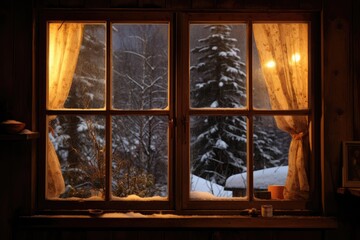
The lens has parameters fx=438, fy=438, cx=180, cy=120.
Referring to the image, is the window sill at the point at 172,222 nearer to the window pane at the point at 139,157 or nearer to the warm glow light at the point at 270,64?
the window pane at the point at 139,157

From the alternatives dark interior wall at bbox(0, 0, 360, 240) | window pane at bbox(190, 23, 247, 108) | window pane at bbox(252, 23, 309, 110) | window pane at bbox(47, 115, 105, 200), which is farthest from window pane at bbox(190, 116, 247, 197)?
window pane at bbox(47, 115, 105, 200)

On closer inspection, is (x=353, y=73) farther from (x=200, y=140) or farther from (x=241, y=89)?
(x=200, y=140)

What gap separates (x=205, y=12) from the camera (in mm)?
2957

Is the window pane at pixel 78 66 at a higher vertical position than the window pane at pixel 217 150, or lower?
higher

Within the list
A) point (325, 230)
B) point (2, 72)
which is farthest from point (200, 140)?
point (2, 72)

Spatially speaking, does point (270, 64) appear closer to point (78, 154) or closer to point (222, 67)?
point (222, 67)

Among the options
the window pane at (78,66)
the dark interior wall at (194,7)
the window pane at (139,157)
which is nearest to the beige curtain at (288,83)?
the dark interior wall at (194,7)

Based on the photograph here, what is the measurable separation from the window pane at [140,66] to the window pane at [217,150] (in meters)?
0.31

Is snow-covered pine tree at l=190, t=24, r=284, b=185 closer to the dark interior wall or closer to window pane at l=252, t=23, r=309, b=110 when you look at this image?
window pane at l=252, t=23, r=309, b=110

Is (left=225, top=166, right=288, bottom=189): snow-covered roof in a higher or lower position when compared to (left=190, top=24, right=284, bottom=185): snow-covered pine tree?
lower

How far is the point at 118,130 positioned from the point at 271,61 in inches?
45.0

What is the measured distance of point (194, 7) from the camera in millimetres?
2939

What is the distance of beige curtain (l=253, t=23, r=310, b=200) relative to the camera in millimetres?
2975

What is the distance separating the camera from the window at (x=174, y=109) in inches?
117
